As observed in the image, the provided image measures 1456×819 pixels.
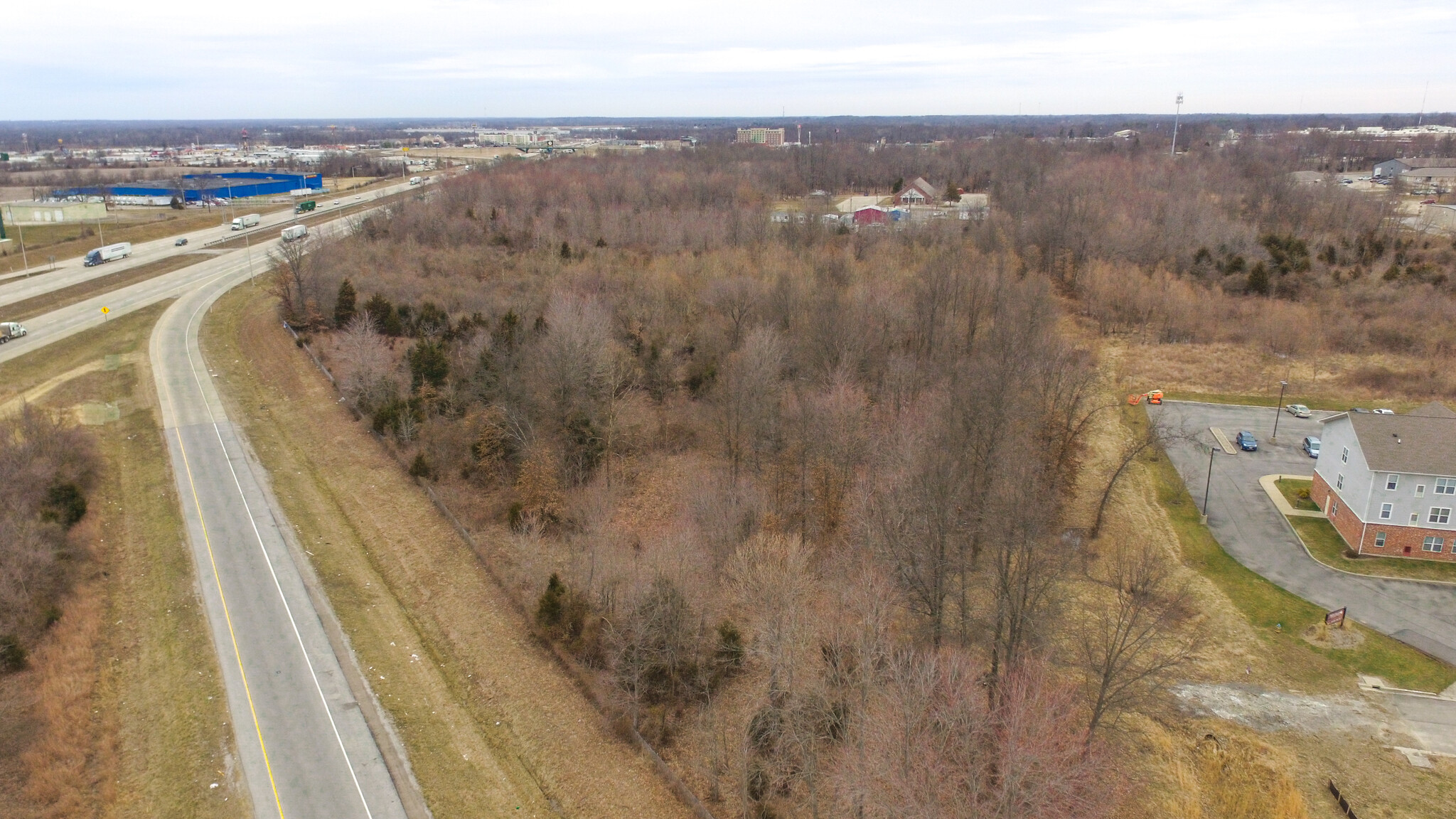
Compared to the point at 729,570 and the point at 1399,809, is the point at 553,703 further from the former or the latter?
the point at 1399,809

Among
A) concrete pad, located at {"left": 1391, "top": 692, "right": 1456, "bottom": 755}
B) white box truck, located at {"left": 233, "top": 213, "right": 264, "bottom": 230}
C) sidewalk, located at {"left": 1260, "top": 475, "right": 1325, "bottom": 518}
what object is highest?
white box truck, located at {"left": 233, "top": 213, "right": 264, "bottom": 230}

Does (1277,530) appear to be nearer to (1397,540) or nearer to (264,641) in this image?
(1397,540)

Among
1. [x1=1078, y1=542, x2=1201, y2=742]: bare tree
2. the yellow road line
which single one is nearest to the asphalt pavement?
the yellow road line

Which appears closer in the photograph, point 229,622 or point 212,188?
point 229,622

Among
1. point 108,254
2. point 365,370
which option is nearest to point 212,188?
point 108,254

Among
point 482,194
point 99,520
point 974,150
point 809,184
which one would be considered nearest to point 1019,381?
point 99,520

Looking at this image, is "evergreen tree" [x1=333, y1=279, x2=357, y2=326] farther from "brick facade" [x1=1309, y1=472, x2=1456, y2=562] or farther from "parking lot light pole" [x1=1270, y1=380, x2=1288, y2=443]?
"parking lot light pole" [x1=1270, y1=380, x2=1288, y2=443]

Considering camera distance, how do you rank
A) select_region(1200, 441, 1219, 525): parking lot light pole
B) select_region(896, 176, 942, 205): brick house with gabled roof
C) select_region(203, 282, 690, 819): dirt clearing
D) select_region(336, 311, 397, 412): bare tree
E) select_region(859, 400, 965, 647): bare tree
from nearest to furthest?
select_region(203, 282, 690, 819): dirt clearing
select_region(859, 400, 965, 647): bare tree
select_region(1200, 441, 1219, 525): parking lot light pole
select_region(336, 311, 397, 412): bare tree
select_region(896, 176, 942, 205): brick house with gabled roof
